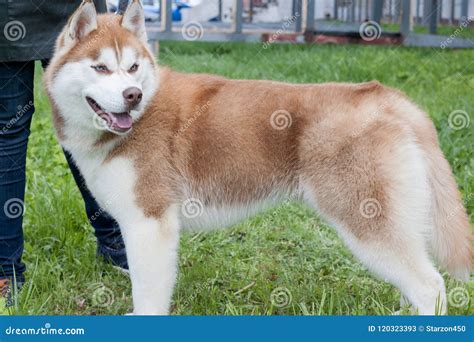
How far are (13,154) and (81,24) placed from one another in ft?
2.80

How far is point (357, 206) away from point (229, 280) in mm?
1131

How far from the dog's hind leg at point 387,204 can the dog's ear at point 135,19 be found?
1.04 metres

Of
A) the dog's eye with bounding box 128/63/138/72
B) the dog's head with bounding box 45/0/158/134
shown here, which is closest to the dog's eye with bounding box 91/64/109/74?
the dog's head with bounding box 45/0/158/134

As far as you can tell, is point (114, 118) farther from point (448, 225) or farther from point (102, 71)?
point (448, 225)

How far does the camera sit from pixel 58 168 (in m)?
5.38

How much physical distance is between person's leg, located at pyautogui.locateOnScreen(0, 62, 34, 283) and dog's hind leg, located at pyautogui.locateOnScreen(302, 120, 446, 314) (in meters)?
1.57

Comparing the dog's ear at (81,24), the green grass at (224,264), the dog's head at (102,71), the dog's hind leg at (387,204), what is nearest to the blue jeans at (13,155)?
the green grass at (224,264)

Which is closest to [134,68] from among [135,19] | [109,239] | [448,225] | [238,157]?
[135,19]

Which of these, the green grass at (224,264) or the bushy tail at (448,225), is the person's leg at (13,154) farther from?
the bushy tail at (448,225)

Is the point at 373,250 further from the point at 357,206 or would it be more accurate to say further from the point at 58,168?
the point at 58,168

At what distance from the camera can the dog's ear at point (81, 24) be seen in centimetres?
312

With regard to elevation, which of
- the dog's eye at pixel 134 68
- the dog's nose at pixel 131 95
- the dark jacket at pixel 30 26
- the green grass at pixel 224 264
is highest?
the dark jacket at pixel 30 26

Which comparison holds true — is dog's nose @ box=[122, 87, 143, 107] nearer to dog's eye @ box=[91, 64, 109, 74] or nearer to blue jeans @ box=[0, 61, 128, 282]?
dog's eye @ box=[91, 64, 109, 74]

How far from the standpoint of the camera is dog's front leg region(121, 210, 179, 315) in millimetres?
3172
